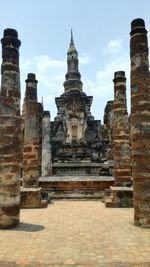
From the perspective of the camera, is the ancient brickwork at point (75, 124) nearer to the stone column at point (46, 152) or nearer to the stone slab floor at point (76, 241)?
the stone column at point (46, 152)

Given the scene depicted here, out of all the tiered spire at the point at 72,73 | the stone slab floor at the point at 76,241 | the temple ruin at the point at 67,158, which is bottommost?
the stone slab floor at the point at 76,241

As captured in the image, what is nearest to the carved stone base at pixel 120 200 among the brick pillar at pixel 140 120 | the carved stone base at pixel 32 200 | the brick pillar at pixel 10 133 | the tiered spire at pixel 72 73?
the carved stone base at pixel 32 200

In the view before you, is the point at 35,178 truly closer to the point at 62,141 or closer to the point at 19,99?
the point at 19,99

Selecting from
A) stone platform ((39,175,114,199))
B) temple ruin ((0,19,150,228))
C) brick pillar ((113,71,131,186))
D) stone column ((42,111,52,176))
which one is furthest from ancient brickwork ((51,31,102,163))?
brick pillar ((113,71,131,186))

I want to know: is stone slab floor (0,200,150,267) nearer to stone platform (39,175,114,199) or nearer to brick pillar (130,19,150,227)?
brick pillar (130,19,150,227)

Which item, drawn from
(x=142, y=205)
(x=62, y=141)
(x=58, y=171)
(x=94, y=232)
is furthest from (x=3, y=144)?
(x=62, y=141)

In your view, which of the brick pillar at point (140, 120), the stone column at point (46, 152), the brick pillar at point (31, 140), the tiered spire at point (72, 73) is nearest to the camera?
the brick pillar at point (140, 120)

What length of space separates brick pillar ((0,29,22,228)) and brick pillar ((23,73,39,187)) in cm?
438

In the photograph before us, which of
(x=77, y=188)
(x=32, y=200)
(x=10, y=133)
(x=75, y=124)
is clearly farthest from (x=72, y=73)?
(x=10, y=133)

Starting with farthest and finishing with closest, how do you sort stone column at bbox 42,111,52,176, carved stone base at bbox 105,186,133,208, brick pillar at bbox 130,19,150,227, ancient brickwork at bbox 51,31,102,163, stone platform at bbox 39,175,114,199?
ancient brickwork at bbox 51,31,102,163, stone column at bbox 42,111,52,176, stone platform at bbox 39,175,114,199, carved stone base at bbox 105,186,133,208, brick pillar at bbox 130,19,150,227

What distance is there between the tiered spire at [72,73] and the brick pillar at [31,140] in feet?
81.3

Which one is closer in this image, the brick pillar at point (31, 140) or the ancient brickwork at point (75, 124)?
the brick pillar at point (31, 140)

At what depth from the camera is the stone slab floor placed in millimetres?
4590

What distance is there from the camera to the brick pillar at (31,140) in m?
12.2
